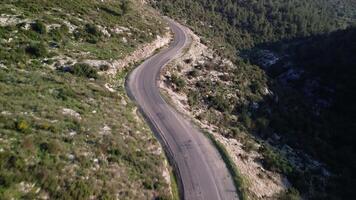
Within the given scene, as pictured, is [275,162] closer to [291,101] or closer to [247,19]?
[291,101]

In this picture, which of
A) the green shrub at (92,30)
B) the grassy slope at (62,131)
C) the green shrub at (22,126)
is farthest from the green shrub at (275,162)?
the green shrub at (92,30)

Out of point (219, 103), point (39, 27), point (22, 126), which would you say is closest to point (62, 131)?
point (22, 126)

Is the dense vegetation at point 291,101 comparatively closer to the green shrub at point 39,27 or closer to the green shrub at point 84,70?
the green shrub at point 84,70

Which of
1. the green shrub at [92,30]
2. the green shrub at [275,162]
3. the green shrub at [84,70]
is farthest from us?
Answer: the green shrub at [92,30]

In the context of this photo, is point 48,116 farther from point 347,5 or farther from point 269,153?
point 347,5

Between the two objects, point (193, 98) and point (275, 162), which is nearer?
point (275, 162)

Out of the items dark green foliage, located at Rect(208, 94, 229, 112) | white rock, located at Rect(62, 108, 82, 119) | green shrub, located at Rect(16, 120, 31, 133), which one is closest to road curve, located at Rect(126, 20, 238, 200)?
white rock, located at Rect(62, 108, 82, 119)

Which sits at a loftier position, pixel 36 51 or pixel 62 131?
pixel 62 131
